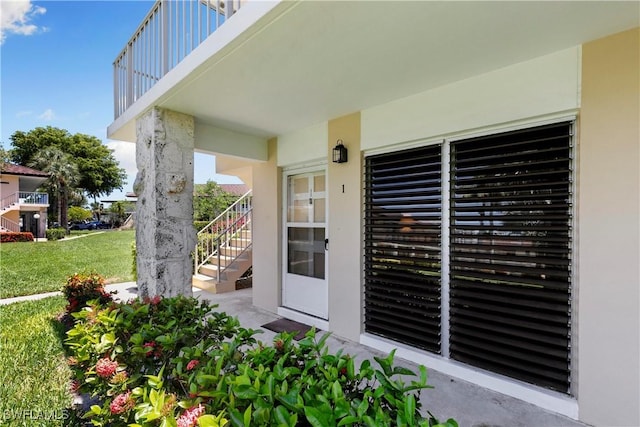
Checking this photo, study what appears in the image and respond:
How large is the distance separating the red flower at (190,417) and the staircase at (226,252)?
573 cm

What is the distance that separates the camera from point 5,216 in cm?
2041

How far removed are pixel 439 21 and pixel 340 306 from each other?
3246 mm

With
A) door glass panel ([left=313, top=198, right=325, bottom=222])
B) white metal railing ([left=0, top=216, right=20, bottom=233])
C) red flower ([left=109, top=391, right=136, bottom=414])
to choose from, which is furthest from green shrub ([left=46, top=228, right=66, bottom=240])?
red flower ([left=109, top=391, right=136, bottom=414])

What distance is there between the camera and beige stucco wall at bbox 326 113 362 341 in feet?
12.5

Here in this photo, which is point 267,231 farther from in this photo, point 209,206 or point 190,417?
point 209,206

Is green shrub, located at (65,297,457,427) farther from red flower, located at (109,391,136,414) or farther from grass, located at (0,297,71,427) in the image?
grass, located at (0,297,71,427)

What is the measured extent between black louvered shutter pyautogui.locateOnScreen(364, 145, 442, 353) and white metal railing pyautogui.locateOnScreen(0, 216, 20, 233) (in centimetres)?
2648

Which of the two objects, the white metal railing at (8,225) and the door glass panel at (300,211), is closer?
the door glass panel at (300,211)

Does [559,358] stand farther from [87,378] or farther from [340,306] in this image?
[87,378]

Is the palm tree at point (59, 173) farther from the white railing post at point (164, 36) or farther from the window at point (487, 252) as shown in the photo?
the window at point (487, 252)

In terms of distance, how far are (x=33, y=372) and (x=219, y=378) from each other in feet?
9.49

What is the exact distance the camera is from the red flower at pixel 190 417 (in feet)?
3.71

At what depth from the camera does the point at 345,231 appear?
13.0ft

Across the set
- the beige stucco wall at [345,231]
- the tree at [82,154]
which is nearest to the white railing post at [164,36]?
the beige stucco wall at [345,231]
